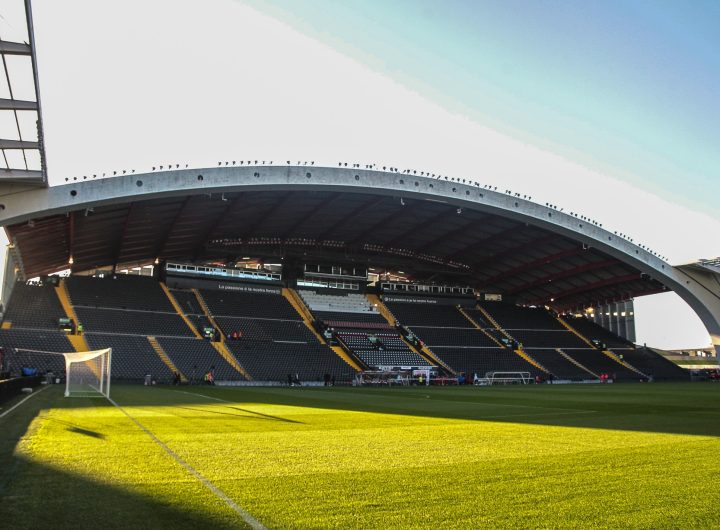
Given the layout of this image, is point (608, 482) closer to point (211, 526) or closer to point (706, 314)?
point (211, 526)

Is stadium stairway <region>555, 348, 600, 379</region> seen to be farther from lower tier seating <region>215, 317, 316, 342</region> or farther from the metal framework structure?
the metal framework structure

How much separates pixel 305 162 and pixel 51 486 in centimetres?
3338

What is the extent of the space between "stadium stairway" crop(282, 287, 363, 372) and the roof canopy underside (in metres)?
3.78

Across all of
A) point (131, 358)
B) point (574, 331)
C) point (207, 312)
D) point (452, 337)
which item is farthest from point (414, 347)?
point (131, 358)

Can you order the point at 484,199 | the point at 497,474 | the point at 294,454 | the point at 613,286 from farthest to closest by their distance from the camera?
the point at 613,286
the point at 484,199
the point at 294,454
the point at 497,474

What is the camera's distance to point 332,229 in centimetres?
5262

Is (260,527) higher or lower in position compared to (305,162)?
lower

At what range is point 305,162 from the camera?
38.4 m

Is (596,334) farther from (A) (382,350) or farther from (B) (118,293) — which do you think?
(B) (118,293)

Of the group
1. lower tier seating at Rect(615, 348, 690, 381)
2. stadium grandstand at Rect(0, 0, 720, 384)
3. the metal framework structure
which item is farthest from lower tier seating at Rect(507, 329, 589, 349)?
the metal framework structure

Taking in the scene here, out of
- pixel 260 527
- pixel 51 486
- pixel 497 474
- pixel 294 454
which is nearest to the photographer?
pixel 260 527

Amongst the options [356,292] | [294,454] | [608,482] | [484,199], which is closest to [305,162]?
[484,199]

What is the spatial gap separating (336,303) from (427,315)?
10163 millimetres

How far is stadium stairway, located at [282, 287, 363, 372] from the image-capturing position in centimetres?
5032
